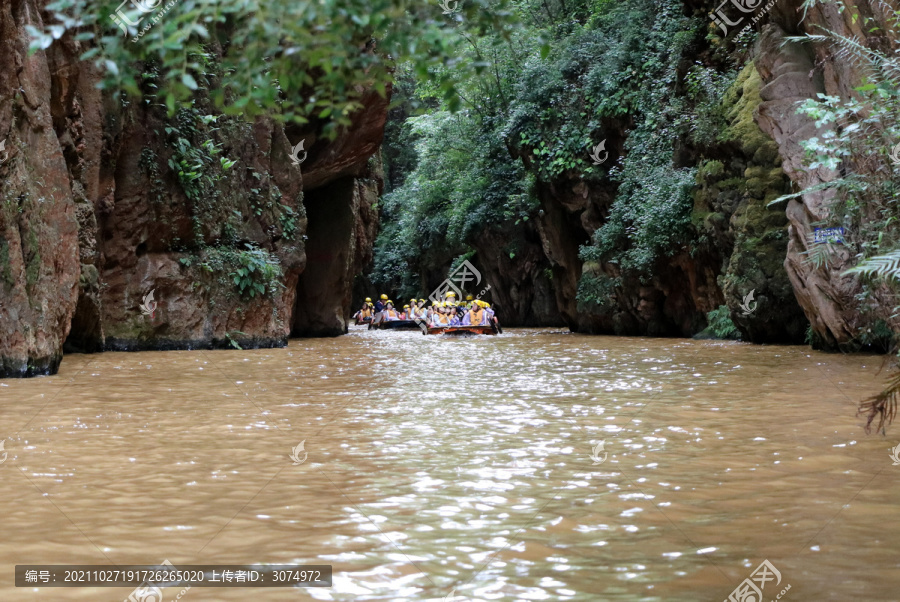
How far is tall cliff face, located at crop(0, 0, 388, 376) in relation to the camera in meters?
11.6

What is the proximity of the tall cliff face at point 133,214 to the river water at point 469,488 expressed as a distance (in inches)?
97.4

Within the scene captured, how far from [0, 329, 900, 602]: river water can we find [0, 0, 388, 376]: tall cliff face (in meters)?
2.47

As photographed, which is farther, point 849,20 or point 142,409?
point 849,20

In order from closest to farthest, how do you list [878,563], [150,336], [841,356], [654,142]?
[878,563] → [841,356] → [150,336] → [654,142]

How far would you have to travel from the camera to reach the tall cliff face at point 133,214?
1161cm

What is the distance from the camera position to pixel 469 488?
5.20 m

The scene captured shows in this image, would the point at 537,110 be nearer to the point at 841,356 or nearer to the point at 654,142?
the point at 654,142

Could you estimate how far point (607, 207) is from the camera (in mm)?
26047

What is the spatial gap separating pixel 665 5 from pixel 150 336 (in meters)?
16.6

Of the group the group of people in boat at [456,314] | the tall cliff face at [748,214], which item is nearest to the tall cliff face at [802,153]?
the tall cliff face at [748,214]

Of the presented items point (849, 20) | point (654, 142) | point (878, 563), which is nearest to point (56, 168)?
point (849, 20)

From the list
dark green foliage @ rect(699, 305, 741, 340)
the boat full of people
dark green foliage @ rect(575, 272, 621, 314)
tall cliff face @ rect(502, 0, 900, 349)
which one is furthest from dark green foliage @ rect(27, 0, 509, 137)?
the boat full of people

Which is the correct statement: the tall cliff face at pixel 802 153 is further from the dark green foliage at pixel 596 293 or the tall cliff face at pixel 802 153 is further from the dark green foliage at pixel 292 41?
the dark green foliage at pixel 292 41

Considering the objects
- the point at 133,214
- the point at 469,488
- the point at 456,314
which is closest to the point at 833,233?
the point at 469,488
